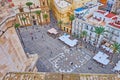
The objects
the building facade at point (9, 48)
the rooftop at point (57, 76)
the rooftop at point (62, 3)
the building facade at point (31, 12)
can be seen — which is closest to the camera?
the rooftop at point (57, 76)

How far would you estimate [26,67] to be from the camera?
17.7 meters

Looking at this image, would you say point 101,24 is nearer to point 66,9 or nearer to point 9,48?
point 66,9


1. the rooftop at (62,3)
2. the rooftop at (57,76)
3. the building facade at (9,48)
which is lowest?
the rooftop at (62,3)

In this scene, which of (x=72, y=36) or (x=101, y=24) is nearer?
(x=101, y=24)

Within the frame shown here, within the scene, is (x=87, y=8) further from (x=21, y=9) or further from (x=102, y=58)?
(x=21, y=9)

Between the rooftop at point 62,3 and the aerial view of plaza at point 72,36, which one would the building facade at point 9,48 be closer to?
the aerial view of plaza at point 72,36

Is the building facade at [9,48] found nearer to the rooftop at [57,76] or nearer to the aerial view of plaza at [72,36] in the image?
the rooftop at [57,76]

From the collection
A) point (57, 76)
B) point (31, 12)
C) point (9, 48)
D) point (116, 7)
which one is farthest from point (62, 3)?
point (57, 76)

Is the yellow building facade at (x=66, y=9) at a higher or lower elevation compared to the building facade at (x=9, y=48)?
lower

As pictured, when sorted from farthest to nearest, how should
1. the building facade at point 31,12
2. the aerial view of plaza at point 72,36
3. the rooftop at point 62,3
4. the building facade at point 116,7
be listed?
the building facade at point 116,7
the rooftop at point 62,3
the building facade at point 31,12
the aerial view of plaza at point 72,36

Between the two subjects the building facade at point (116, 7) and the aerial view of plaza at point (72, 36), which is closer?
the aerial view of plaza at point (72, 36)

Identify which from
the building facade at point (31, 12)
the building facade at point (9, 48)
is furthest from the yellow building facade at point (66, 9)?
the building facade at point (9, 48)

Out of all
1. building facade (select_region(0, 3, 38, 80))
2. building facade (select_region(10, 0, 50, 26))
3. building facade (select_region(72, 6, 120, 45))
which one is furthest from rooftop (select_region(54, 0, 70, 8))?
building facade (select_region(0, 3, 38, 80))

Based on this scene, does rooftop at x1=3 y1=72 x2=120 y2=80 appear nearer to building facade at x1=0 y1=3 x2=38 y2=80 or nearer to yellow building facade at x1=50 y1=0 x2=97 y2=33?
building facade at x1=0 y1=3 x2=38 y2=80
